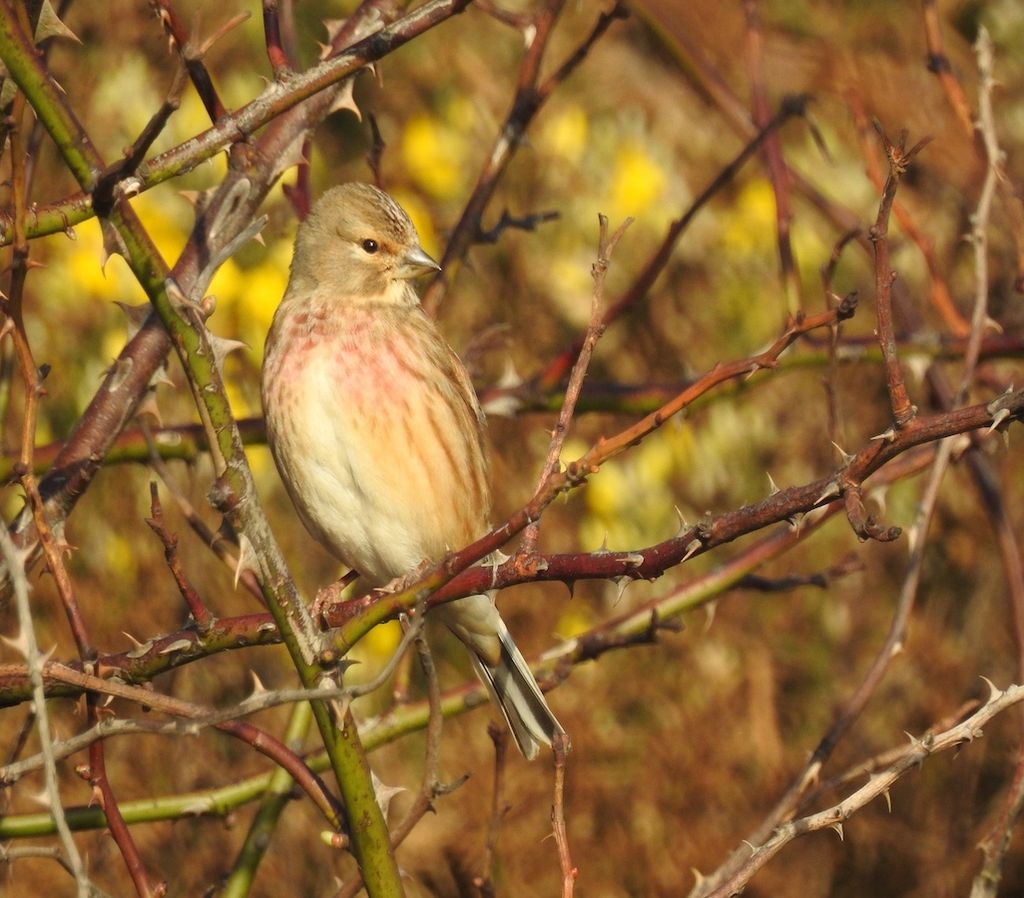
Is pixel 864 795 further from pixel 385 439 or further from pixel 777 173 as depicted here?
pixel 777 173

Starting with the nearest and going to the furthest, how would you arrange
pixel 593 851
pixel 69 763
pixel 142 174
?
pixel 142 174
pixel 69 763
pixel 593 851

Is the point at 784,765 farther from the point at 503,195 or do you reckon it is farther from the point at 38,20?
the point at 38,20

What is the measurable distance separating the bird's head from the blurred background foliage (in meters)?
1.27

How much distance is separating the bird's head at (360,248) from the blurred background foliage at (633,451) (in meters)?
1.27

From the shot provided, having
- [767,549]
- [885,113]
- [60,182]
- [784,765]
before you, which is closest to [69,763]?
[60,182]

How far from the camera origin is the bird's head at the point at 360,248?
4434 millimetres

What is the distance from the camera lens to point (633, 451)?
23.6 feet

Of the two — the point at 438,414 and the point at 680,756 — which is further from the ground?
the point at 438,414

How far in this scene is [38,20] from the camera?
2838 millimetres

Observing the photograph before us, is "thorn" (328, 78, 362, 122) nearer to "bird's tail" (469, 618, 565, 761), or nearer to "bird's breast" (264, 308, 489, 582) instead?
"bird's breast" (264, 308, 489, 582)

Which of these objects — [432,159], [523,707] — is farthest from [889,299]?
[432,159]

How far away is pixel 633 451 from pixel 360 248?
294 centimetres

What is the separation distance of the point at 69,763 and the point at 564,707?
2113mm

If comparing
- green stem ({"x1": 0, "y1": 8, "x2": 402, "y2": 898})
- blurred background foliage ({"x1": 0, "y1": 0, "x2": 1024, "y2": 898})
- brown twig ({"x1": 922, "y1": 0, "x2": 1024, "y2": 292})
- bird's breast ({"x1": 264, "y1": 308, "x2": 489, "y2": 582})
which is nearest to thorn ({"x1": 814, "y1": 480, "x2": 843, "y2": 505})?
green stem ({"x1": 0, "y1": 8, "x2": 402, "y2": 898})
